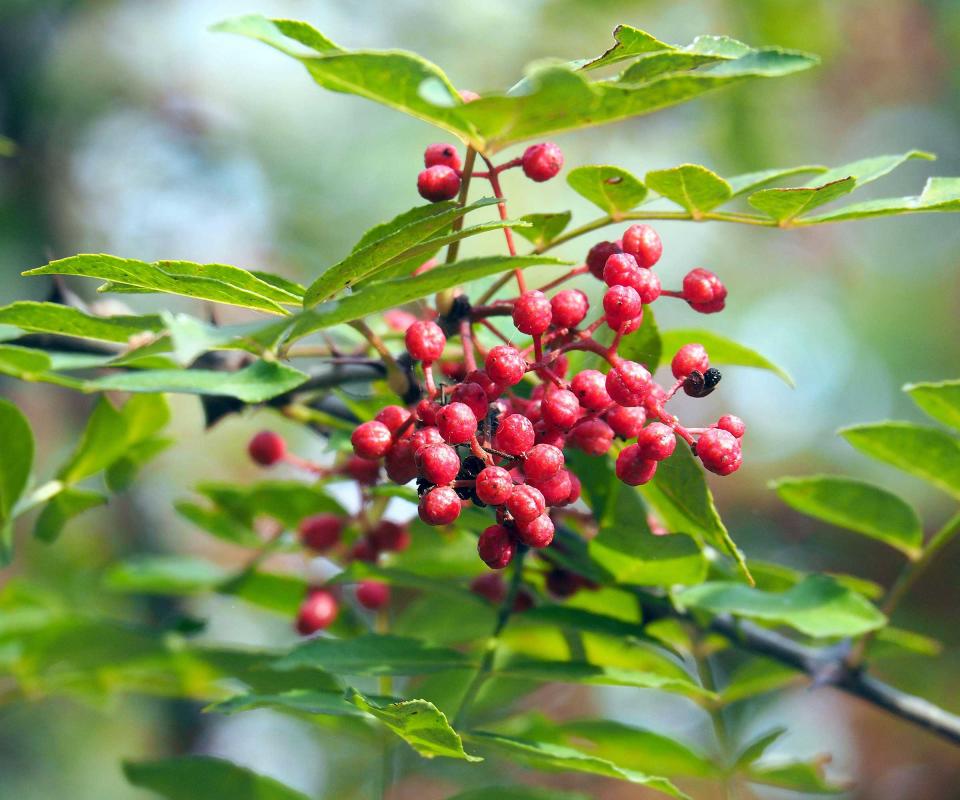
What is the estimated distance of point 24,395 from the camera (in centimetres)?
389

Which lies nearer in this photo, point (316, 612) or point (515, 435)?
point (515, 435)

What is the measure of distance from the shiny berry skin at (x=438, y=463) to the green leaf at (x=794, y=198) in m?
0.46

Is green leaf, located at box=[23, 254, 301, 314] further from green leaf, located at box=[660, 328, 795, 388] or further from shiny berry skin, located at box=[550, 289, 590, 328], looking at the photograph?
green leaf, located at box=[660, 328, 795, 388]

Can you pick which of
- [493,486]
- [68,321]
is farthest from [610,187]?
[68,321]

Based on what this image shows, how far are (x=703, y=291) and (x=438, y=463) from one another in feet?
1.33

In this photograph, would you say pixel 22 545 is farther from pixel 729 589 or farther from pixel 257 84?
pixel 729 589

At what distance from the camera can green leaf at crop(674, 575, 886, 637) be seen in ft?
3.96

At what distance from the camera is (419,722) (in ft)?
→ 3.08

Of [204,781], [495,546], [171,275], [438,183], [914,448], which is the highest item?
[438,183]

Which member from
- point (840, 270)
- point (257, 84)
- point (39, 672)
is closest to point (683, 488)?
point (39, 672)

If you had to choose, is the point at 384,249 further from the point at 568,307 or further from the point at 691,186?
the point at 691,186

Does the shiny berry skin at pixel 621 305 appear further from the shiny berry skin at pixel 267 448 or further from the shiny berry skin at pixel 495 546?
the shiny berry skin at pixel 267 448

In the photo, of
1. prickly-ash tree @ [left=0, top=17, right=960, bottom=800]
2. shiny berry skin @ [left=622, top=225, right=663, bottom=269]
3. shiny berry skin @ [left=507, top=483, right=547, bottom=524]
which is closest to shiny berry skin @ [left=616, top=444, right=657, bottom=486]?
prickly-ash tree @ [left=0, top=17, right=960, bottom=800]

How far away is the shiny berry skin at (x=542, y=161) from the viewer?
113 centimetres
